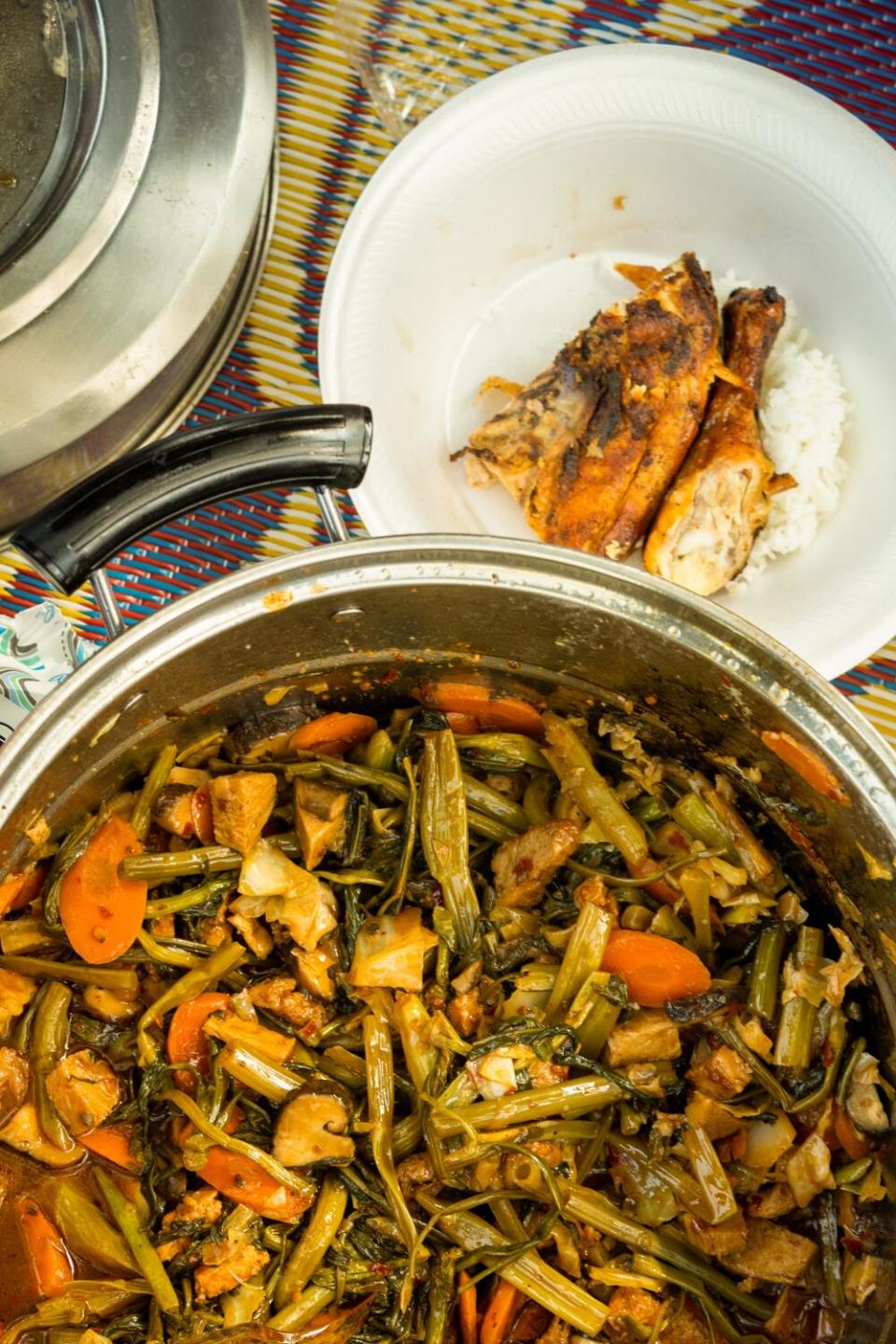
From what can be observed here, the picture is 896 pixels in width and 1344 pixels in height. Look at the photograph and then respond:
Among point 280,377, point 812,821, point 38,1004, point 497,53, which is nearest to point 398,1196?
point 38,1004

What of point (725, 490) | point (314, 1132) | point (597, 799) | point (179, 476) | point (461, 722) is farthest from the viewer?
point (725, 490)

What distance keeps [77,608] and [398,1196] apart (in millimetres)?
1270

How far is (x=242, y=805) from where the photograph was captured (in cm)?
162

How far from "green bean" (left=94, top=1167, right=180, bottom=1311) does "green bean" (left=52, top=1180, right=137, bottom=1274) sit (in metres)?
0.01

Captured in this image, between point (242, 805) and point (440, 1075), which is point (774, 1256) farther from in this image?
point (242, 805)

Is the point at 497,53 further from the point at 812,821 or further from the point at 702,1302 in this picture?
the point at 702,1302

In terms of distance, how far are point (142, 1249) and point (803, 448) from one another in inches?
Result: 66.1

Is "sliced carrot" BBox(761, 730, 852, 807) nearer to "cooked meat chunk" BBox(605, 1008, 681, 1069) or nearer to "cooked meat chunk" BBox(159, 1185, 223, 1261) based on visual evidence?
"cooked meat chunk" BBox(605, 1008, 681, 1069)

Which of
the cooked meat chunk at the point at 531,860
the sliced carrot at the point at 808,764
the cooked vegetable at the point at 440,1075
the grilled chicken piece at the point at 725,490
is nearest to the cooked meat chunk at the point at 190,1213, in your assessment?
the cooked vegetable at the point at 440,1075

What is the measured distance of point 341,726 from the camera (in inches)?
Result: 69.6

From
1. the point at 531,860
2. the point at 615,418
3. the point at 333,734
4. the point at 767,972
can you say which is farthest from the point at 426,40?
the point at 767,972

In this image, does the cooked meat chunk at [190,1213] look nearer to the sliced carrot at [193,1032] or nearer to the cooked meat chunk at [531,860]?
the sliced carrot at [193,1032]

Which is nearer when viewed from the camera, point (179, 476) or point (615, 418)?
point (179, 476)

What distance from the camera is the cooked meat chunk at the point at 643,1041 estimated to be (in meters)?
1.61
